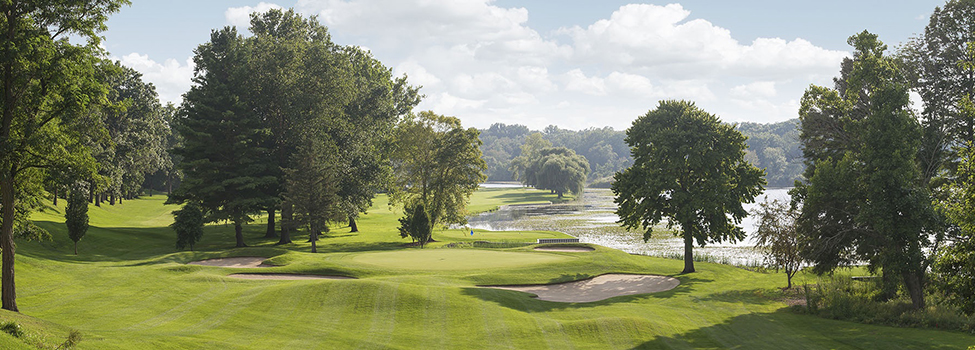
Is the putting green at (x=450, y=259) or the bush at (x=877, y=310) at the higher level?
the putting green at (x=450, y=259)

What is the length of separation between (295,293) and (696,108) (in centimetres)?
2536

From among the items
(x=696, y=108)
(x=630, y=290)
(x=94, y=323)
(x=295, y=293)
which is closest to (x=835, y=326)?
(x=630, y=290)

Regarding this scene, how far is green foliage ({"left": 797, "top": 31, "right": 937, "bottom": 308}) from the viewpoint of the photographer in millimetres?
20547

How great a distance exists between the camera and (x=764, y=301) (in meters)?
25.1

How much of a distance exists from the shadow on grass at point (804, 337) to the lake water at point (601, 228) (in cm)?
978

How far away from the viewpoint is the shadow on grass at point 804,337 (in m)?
17.0

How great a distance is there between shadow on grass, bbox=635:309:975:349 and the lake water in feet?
Answer: 32.1

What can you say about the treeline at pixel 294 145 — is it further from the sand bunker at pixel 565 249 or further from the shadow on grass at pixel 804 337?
the shadow on grass at pixel 804 337

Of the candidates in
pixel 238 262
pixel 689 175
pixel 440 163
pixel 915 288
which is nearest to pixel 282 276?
pixel 238 262

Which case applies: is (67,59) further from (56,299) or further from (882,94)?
(882,94)

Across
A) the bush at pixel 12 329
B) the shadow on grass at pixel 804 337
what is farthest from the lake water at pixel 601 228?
the bush at pixel 12 329

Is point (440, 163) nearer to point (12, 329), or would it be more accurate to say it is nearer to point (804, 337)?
point (804, 337)

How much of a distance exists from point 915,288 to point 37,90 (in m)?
31.6

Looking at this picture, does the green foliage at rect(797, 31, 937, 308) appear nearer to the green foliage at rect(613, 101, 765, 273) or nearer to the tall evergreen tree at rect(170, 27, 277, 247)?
the green foliage at rect(613, 101, 765, 273)
